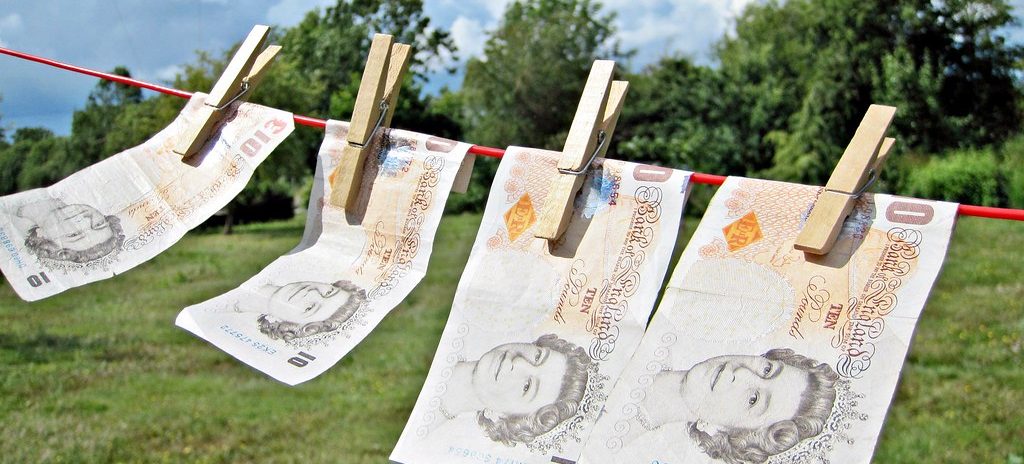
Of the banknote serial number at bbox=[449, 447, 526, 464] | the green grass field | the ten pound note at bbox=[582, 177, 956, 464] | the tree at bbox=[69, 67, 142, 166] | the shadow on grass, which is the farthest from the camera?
the tree at bbox=[69, 67, 142, 166]

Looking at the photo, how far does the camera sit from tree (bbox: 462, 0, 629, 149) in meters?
13.6

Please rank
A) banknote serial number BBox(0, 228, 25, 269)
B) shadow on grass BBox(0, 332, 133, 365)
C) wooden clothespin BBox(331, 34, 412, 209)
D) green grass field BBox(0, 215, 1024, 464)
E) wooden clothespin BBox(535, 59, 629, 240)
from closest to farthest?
1. wooden clothespin BBox(535, 59, 629, 240)
2. wooden clothespin BBox(331, 34, 412, 209)
3. banknote serial number BBox(0, 228, 25, 269)
4. green grass field BBox(0, 215, 1024, 464)
5. shadow on grass BBox(0, 332, 133, 365)

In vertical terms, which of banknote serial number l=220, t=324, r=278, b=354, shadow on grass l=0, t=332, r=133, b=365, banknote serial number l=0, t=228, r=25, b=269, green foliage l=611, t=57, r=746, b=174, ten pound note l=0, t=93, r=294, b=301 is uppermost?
green foliage l=611, t=57, r=746, b=174

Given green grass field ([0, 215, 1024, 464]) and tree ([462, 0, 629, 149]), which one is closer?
green grass field ([0, 215, 1024, 464])

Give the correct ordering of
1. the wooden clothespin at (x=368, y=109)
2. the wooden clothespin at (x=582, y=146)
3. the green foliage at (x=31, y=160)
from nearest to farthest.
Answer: the wooden clothespin at (x=582, y=146), the wooden clothespin at (x=368, y=109), the green foliage at (x=31, y=160)

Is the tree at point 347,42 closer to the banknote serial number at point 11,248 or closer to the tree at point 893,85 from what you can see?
the tree at point 893,85

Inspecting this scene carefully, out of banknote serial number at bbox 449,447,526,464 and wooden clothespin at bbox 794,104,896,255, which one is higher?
wooden clothespin at bbox 794,104,896,255

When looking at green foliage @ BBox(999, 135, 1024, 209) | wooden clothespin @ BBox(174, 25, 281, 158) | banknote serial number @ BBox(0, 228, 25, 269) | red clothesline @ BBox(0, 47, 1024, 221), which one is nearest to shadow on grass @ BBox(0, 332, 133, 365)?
red clothesline @ BBox(0, 47, 1024, 221)

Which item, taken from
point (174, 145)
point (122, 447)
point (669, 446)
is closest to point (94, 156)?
point (122, 447)

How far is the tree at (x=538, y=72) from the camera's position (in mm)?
13562

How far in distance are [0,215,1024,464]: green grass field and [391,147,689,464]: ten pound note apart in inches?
111

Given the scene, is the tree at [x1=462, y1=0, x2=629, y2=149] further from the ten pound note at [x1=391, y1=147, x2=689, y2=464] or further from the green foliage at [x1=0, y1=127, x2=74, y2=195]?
the ten pound note at [x1=391, y1=147, x2=689, y2=464]

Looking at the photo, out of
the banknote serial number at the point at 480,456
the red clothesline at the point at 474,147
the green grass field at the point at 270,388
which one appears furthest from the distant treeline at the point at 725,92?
the banknote serial number at the point at 480,456

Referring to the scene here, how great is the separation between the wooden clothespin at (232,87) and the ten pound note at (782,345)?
1.01 m
